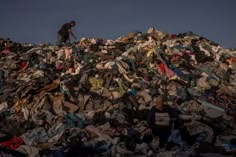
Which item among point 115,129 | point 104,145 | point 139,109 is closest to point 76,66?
point 139,109

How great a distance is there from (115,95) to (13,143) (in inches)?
163

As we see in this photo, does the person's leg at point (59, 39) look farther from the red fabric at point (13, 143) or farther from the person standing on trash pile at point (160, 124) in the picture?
the person standing on trash pile at point (160, 124)

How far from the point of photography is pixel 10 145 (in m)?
8.84

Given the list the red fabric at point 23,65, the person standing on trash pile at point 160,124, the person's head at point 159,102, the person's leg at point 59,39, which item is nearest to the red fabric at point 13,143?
the person standing on trash pile at point 160,124

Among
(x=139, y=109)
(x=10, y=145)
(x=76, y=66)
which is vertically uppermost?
(x=76, y=66)

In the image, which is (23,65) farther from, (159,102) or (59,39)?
(159,102)

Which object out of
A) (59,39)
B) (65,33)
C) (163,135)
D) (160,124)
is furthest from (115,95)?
(59,39)

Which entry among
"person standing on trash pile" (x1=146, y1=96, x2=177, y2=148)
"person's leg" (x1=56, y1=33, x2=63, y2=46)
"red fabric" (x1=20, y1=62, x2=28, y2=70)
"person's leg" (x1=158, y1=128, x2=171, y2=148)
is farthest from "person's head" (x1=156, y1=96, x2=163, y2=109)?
"person's leg" (x1=56, y1=33, x2=63, y2=46)

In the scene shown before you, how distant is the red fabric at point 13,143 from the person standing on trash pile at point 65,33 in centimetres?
929

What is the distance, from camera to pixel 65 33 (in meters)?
18.0

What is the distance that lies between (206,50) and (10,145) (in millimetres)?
10441

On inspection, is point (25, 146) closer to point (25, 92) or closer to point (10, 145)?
point (10, 145)

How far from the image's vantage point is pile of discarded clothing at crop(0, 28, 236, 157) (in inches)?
342

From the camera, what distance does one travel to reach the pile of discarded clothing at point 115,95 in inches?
342
